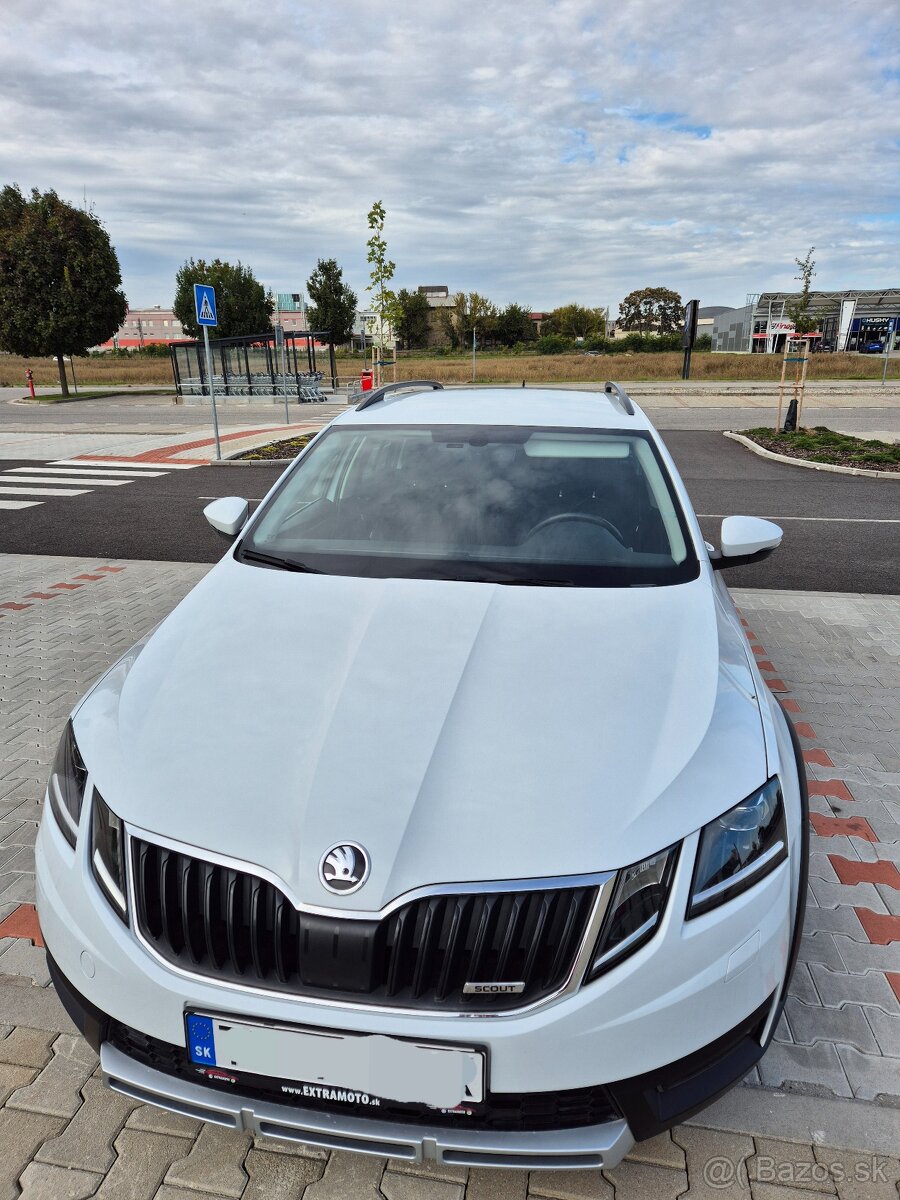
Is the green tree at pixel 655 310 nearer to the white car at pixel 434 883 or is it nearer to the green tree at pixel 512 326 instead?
the green tree at pixel 512 326

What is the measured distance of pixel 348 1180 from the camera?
6.39 ft

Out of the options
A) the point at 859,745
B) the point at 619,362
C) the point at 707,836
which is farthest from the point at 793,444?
the point at 619,362

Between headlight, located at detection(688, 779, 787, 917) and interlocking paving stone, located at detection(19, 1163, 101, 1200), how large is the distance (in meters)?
1.58

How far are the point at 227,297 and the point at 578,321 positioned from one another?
204ft

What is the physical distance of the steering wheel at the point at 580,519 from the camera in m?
2.98

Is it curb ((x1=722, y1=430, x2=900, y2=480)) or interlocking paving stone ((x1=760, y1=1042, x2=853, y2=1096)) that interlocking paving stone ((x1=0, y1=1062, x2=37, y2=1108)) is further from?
curb ((x1=722, y1=430, x2=900, y2=480))

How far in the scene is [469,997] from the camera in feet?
5.27

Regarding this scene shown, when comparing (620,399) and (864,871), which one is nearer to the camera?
(864,871)

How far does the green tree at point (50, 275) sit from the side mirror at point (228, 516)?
108 feet

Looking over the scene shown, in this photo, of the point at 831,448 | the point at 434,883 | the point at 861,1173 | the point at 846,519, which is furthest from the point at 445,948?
the point at 831,448

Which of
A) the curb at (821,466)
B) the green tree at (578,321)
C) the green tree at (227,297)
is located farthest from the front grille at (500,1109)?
the green tree at (578,321)

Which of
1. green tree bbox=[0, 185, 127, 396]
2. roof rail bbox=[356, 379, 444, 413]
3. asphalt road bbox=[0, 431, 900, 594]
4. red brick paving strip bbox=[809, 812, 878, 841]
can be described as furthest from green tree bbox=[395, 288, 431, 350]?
red brick paving strip bbox=[809, 812, 878, 841]

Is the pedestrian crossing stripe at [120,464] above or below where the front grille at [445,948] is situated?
below

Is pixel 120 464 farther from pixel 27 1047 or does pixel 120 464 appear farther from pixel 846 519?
pixel 27 1047
